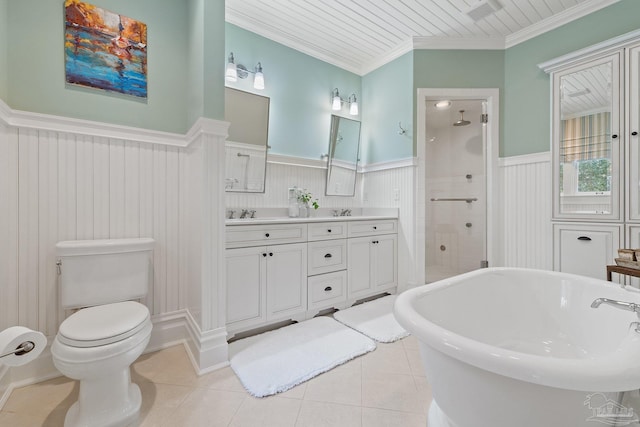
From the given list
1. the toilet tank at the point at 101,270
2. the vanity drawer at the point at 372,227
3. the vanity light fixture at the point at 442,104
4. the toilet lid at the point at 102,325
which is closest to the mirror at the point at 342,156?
the vanity drawer at the point at 372,227

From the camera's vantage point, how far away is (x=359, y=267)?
2623 mm

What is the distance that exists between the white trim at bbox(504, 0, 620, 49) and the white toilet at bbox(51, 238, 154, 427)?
12.2 ft

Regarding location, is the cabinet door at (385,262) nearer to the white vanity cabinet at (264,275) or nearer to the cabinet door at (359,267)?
the cabinet door at (359,267)

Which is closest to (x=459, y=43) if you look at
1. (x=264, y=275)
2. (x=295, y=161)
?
(x=295, y=161)

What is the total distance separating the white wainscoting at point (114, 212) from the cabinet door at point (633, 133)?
2857mm

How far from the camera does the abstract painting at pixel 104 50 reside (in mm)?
1645

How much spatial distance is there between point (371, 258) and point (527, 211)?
5.17 ft

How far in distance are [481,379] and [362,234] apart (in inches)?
72.5

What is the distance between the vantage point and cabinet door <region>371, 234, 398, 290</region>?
9.04ft

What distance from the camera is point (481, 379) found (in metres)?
0.83

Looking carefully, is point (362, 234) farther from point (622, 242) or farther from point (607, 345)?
point (622, 242)

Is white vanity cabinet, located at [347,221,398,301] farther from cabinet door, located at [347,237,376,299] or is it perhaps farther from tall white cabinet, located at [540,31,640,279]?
tall white cabinet, located at [540,31,640,279]

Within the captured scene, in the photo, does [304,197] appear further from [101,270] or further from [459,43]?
[459,43]

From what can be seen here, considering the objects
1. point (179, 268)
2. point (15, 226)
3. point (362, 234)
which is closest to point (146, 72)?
point (15, 226)
